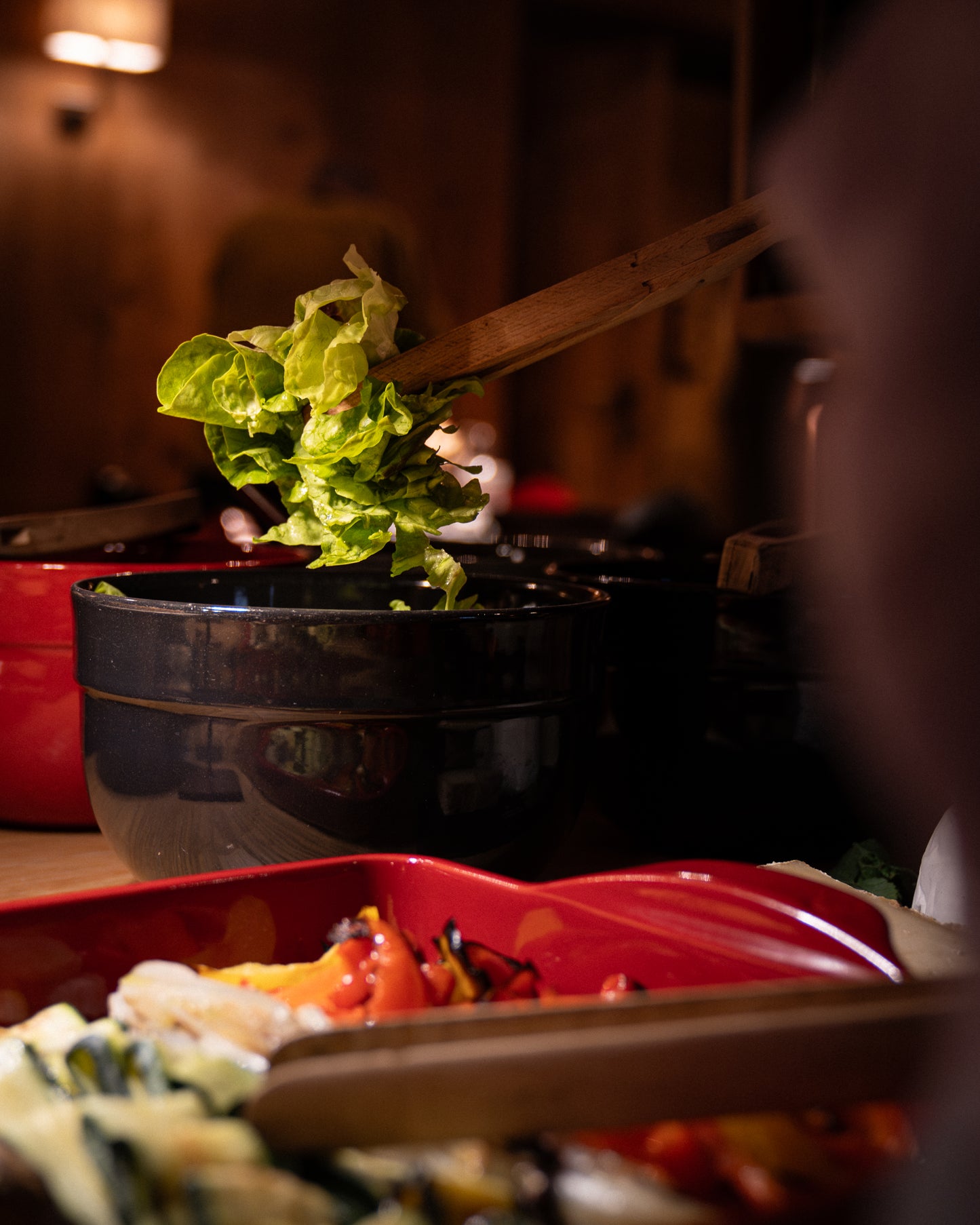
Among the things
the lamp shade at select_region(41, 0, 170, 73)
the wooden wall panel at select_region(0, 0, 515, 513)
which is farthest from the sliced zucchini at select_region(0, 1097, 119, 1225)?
the lamp shade at select_region(41, 0, 170, 73)

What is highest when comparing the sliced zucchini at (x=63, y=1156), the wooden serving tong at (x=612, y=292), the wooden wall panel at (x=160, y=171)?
the wooden wall panel at (x=160, y=171)

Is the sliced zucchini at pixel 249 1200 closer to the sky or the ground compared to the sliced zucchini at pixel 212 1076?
closer to the sky

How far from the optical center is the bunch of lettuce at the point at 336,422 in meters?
0.66

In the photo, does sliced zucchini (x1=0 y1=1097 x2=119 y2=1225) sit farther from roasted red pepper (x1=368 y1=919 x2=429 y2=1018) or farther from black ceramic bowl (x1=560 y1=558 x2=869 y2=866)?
black ceramic bowl (x1=560 y1=558 x2=869 y2=866)

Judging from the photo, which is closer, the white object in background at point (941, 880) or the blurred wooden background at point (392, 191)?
the white object in background at point (941, 880)

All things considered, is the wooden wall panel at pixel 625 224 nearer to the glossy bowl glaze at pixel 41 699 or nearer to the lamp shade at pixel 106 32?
the lamp shade at pixel 106 32

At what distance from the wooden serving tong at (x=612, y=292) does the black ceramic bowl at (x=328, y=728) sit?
0.48 ft

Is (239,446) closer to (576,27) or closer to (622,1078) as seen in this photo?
(622,1078)

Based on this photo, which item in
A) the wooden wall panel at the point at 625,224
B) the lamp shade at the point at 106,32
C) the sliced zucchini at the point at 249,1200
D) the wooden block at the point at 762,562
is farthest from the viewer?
the wooden wall panel at the point at 625,224

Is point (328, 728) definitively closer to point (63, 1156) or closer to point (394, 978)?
point (394, 978)

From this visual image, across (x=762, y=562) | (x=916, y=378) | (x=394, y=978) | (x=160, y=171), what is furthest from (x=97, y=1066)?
(x=160, y=171)

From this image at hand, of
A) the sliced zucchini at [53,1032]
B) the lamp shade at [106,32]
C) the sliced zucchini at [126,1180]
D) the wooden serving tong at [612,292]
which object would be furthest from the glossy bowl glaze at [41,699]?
the lamp shade at [106,32]

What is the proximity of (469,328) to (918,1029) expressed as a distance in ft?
1.47

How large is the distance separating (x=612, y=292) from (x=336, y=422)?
6.5 inches
